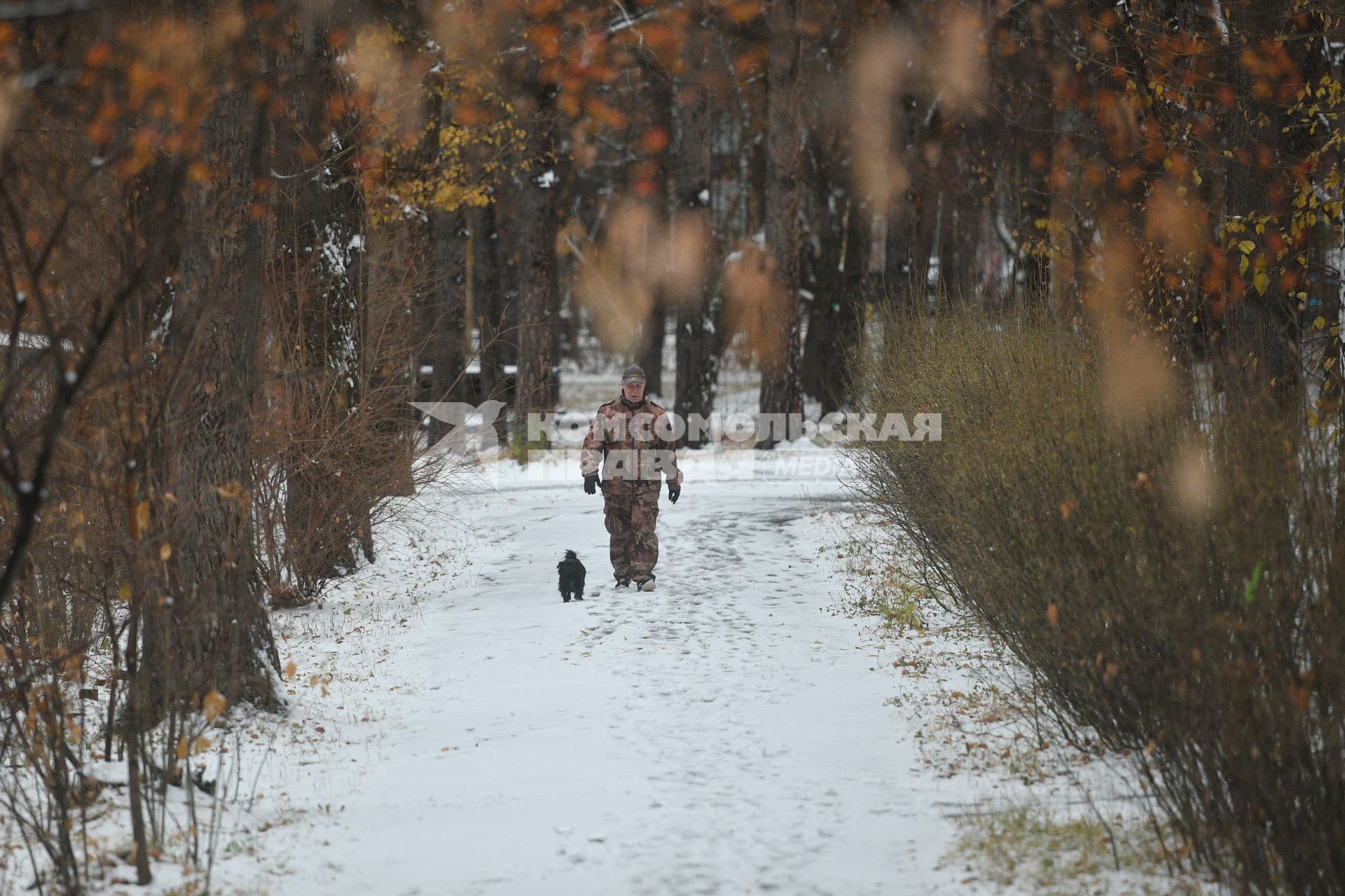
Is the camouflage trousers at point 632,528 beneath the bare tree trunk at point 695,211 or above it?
beneath

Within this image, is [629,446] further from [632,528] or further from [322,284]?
[322,284]

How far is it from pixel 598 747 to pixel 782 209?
14443 millimetres

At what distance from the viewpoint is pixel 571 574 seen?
997 centimetres

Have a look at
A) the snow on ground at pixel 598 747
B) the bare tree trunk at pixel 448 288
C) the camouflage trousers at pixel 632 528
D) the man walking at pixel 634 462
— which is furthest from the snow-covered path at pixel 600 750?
the bare tree trunk at pixel 448 288

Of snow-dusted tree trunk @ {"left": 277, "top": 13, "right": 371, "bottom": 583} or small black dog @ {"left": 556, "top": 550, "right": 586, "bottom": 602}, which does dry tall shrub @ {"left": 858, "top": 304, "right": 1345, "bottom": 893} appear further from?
snow-dusted tree trunk @ {"left": 277, "top": 13, "right": 371, "bottom": 583}

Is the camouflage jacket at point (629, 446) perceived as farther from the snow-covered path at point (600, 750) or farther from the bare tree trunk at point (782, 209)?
the bare tree trunk at point (782, 209)

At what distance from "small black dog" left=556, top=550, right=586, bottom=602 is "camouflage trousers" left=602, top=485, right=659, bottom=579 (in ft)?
1.82

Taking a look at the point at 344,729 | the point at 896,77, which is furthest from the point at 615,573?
the point at 896,77

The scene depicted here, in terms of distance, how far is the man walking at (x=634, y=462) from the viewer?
10406 millimetres

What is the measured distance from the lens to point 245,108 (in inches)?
282

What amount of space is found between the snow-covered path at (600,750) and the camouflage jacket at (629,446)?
897mm

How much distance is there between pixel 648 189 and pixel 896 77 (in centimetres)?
908

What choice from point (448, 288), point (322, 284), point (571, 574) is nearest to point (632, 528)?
point (571, 574)

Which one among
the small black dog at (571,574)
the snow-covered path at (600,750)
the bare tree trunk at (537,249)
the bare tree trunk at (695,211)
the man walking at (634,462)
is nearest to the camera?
the snow-covered path at (600,750)
